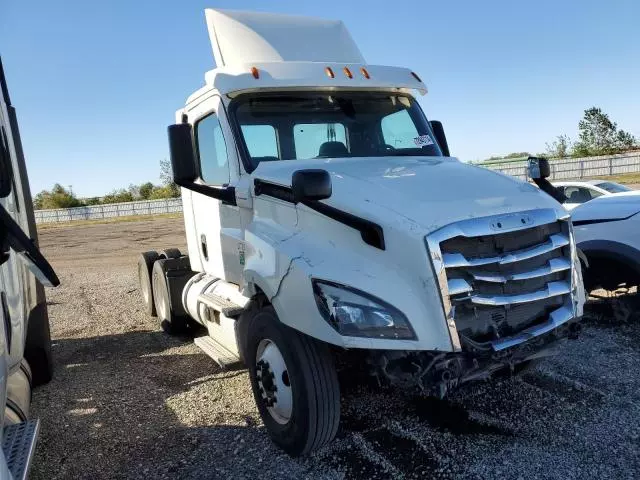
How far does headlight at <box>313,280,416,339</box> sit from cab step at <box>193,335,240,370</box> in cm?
179

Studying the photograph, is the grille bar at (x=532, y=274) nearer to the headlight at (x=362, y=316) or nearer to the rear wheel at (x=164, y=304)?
the headlight at (x=362, y=316)

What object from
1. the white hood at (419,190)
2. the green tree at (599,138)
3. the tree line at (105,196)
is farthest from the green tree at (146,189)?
the white hood at (419,190)

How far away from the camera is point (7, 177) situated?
239 cm

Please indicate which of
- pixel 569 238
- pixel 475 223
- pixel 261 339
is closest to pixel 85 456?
pixel 261 339

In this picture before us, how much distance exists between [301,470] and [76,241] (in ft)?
74.8

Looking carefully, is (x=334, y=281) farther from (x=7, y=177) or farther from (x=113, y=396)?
(x=113, y=396)

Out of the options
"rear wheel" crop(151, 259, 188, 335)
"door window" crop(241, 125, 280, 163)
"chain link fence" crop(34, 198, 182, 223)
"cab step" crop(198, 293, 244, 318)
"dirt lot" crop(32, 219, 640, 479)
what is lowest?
"chain link fence" crop(34, 198, 182, 223)

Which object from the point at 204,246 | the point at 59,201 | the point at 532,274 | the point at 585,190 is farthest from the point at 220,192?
the point at 59,201

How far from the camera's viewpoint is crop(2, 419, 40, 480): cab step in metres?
2.56

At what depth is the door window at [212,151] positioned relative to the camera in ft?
15.2

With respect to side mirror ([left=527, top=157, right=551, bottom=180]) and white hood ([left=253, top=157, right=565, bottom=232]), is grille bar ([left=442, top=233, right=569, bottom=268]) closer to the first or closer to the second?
white hood ([left=253, top=157, right=565, bottom=232])

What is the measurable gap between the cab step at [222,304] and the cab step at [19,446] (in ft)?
5.25

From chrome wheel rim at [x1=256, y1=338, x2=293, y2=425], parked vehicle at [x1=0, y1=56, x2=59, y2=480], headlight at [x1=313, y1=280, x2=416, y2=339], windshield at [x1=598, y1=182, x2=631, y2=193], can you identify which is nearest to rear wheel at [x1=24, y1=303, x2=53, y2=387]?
parked vehicle at [x1=0, y1=56, x2=59, y2=480]

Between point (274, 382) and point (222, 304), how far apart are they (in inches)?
54.9
